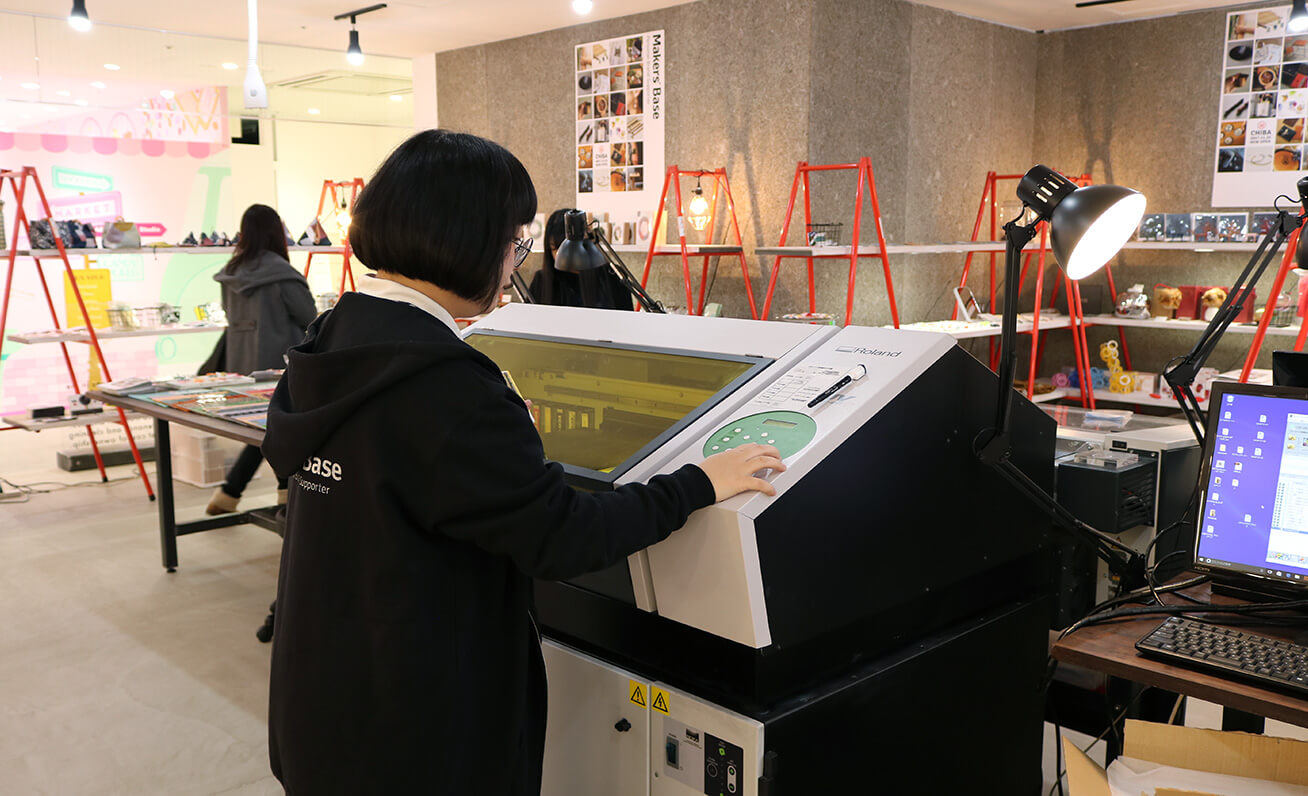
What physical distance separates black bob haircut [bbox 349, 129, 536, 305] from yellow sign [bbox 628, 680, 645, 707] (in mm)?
649

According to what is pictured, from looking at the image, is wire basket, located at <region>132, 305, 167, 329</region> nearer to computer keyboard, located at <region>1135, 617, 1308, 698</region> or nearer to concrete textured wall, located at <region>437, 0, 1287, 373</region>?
concrete textured wall, located at <region>437, 0, 1287, 373</region>

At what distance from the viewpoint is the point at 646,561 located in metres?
1.48

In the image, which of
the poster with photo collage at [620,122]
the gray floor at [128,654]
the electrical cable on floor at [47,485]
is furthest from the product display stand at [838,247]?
the electrical cable on floor at [47,485]

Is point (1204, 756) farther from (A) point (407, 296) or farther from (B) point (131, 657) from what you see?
(B) point (131, 657)

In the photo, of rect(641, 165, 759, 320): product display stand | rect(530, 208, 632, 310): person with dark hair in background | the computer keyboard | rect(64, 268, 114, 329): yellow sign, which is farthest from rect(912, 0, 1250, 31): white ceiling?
rect(64, 268, 114, 329): yellow sign

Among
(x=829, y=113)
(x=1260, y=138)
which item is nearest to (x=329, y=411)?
(x=829, y=113)

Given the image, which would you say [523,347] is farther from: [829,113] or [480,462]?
[829,113]

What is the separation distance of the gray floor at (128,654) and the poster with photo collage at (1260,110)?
5333 millimetres

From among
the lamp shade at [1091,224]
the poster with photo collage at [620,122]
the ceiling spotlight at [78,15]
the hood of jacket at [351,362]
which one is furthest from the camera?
the poster with photo collage at [620,122]

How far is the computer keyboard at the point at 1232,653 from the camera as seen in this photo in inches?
54.7

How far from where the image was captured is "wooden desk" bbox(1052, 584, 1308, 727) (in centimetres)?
136

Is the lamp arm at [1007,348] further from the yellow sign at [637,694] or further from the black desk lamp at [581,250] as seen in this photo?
the black desk lamp at [581,250]

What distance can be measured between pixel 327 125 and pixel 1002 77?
4.94 m

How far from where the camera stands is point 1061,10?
18.5ft
